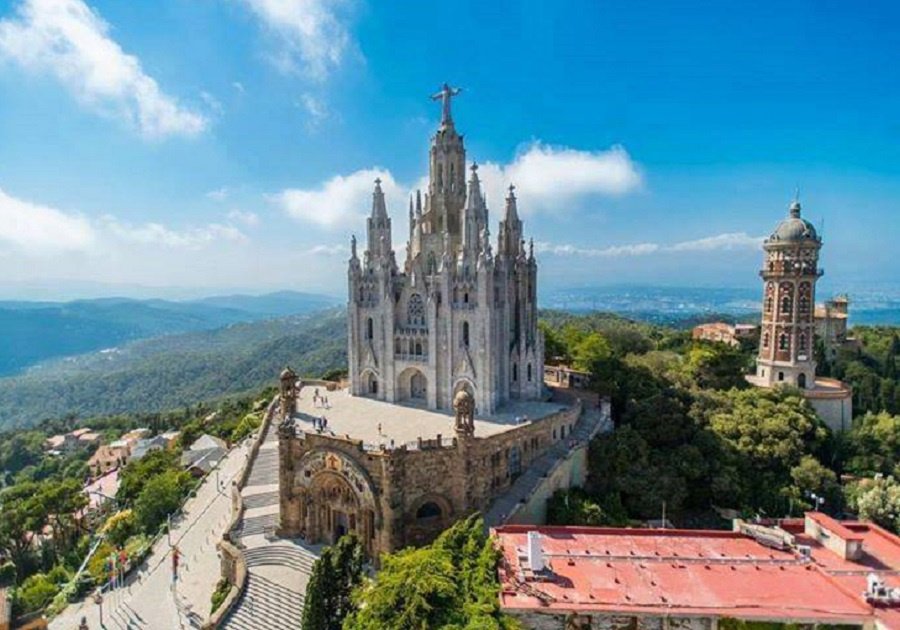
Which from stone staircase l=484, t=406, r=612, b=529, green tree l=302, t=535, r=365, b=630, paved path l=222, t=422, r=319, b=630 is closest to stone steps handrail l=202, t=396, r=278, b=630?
paved path l=222, t=422, r=319, b=630

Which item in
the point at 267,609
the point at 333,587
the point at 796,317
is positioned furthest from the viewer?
the point at 796,317

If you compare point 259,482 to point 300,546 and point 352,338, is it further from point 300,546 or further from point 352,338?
point 352,338

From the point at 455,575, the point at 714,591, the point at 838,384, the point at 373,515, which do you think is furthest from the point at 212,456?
the point at 838,384

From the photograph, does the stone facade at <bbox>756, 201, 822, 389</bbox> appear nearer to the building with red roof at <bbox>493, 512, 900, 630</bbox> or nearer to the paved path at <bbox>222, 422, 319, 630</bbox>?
the building with red roof at <bbox>493, 512, 900, 630</bbox>

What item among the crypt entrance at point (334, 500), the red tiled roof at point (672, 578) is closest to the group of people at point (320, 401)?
the crypt entrance at point (334, 500)

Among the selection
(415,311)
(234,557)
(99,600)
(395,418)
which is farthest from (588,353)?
(99,600)

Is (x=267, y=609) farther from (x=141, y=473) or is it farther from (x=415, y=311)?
(x=141, y=473)
